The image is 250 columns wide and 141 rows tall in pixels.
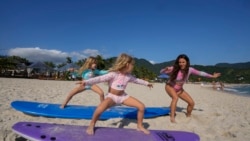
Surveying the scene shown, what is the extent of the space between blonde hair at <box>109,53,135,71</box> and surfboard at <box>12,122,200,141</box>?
3.58ft

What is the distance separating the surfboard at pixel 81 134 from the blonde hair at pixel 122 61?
43.0 inches

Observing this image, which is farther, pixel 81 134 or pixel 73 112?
pixel 73 112

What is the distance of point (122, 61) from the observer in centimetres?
439

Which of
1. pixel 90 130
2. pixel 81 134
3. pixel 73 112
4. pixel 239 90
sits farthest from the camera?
pixel 239 90

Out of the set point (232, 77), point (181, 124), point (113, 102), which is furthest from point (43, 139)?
point (232, 77)

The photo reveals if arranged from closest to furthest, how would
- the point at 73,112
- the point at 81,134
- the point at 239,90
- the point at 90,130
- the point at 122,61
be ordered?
the point at 81,134 → the point at 90,130 → the point at 122,61 → the point at 73,112 → the point at 239,90

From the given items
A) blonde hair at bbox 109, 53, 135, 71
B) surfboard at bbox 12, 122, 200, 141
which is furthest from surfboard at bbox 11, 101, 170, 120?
surfboard at bbox 12, 122, 200, 141

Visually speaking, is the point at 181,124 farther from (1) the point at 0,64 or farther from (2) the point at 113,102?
(1) the point at 0,64

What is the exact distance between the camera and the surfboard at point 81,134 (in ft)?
11.2

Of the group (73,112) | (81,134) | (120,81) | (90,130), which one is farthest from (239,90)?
(81,134)

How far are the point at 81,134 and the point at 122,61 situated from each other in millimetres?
1463

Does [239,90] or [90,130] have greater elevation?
[90,130]

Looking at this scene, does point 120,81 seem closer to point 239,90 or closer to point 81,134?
point 81,134

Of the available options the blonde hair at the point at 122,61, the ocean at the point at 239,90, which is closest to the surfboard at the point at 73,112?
the blonde hair at the point at 122,61
